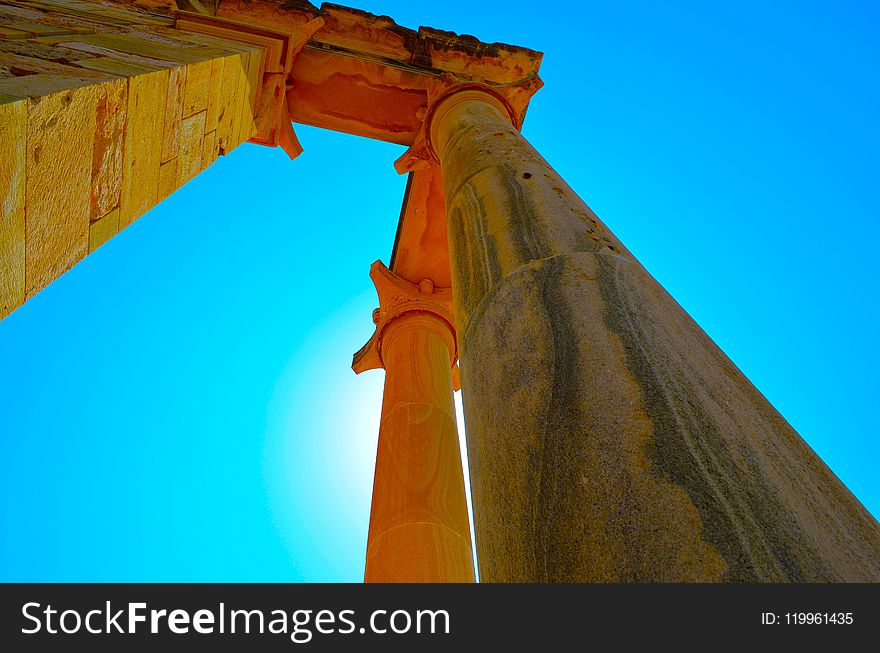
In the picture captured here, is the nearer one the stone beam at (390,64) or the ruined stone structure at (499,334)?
the ruined stone structure at (499,334)

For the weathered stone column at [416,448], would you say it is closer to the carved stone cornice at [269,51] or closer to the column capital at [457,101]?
the column capital at [457,101]

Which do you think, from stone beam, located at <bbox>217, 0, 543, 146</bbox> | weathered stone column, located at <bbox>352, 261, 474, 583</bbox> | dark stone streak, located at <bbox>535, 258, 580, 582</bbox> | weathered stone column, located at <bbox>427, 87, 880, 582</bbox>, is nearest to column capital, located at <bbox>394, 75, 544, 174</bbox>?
stone beam, located at <bbox>217, 0, 543, 146</bbox>

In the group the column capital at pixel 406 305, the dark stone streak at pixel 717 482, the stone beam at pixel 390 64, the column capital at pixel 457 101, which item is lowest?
the dark stone streak at pixel 717 482

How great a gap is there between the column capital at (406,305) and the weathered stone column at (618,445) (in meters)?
18.7

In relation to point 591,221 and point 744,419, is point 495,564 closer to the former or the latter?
point 744,419

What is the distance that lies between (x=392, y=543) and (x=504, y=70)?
19.4 meters

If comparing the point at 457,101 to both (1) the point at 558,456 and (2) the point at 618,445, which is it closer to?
(1) the point at 558,456

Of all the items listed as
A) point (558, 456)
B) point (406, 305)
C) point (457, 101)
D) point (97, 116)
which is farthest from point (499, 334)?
point (406, 305)

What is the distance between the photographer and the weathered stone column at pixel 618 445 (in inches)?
198

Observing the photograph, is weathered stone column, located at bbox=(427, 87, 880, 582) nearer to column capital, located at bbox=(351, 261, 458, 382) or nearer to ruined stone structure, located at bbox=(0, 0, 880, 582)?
ruined stone structure, located at bbox=(0, 0, 880, 582)

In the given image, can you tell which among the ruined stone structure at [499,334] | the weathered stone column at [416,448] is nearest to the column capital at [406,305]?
the weathered stone column at [416,448]

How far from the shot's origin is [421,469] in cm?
2189

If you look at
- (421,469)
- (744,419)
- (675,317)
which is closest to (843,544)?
(744,419)

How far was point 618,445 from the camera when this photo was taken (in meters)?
6.09
